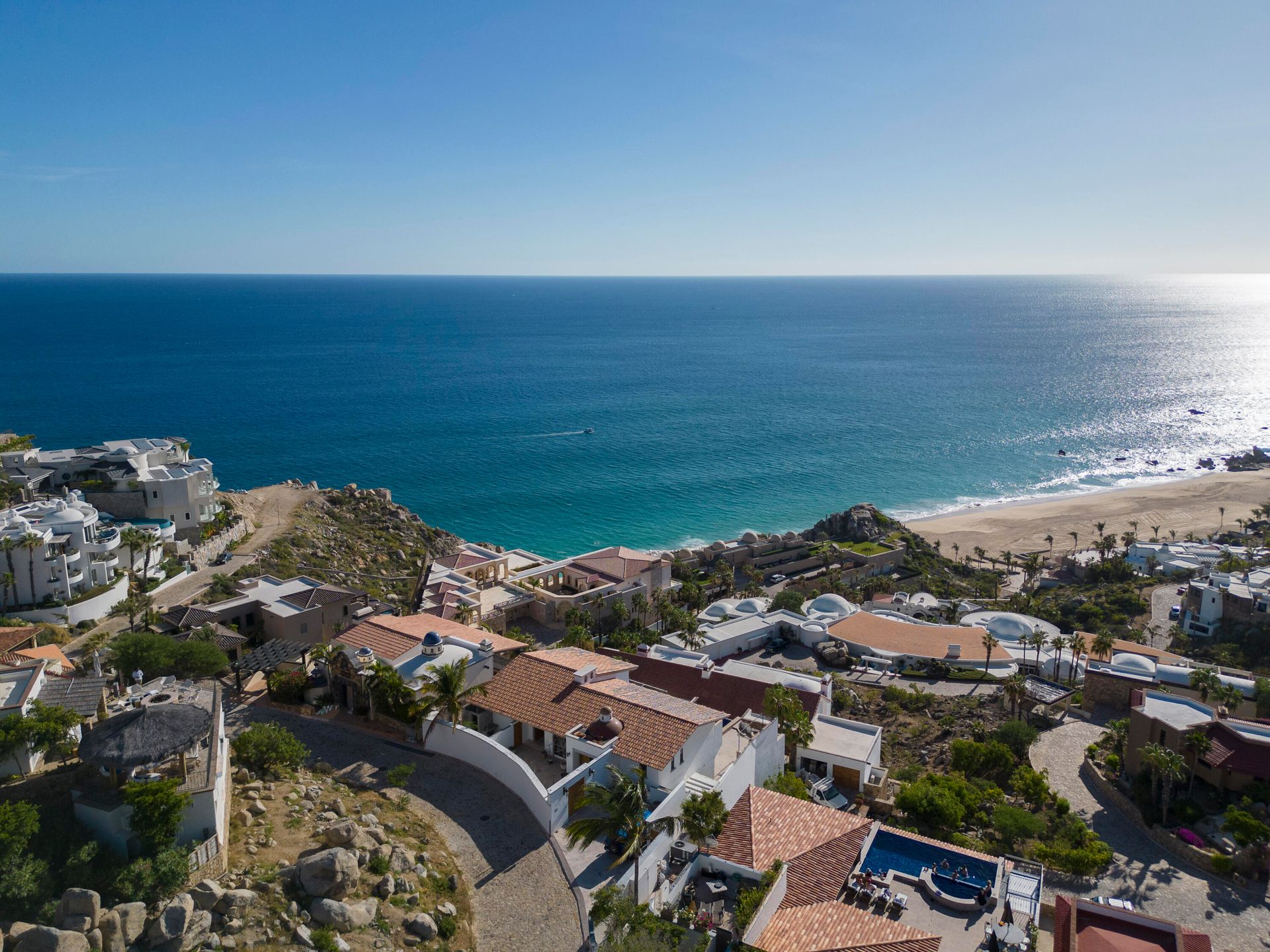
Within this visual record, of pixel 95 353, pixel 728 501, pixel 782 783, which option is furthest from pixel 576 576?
pixel 95 353

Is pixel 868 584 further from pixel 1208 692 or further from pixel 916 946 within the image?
pixel 916 946

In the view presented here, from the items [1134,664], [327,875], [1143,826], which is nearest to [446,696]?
[327,875]

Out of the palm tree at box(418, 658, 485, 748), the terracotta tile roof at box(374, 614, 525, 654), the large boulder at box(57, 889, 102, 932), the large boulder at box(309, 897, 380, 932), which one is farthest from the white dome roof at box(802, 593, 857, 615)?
the large boulder at box(57, 889, 102, 932)

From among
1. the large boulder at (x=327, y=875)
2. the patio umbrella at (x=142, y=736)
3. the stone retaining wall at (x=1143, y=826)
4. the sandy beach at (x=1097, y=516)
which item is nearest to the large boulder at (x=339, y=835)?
the large boulder at (x=327, y=875)

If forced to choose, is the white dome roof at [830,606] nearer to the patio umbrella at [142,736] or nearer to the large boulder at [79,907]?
the patio umbrella at [142,736]

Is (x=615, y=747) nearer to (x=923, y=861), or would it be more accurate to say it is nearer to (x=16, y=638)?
(x=923, y=861)
